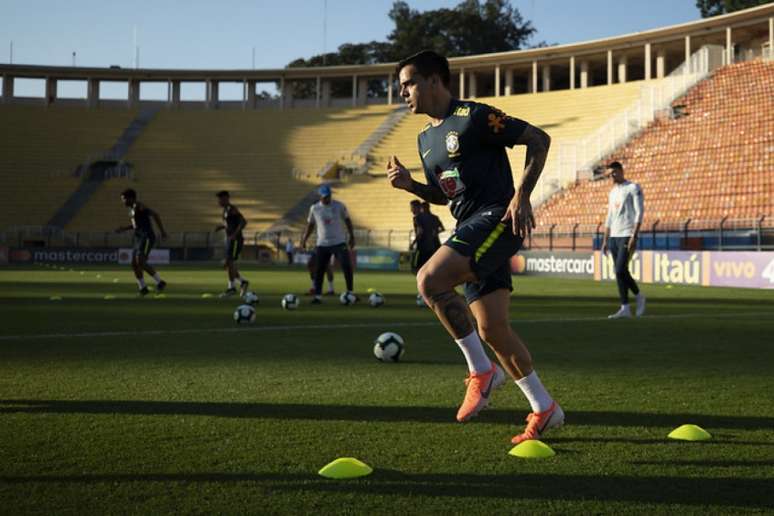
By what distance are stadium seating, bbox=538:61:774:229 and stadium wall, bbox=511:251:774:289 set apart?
10.5 ft

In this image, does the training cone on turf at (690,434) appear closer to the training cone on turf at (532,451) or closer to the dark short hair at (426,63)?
the training cone on turf at (532,451)

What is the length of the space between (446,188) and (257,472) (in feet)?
7.11

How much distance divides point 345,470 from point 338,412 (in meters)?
1.59

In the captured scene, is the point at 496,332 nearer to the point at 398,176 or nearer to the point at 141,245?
the point at 398,176

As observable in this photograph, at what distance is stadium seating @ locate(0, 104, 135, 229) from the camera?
5119 cm

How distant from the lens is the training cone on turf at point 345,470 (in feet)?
12.8

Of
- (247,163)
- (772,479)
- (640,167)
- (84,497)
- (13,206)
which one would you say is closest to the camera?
(84,497)

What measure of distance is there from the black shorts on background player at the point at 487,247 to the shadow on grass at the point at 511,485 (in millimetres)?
1385

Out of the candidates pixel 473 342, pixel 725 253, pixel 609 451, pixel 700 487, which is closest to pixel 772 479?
pixel 700 487

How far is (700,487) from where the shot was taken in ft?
12.5

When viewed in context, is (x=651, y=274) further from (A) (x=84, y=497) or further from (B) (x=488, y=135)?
(A) (x=84, y=497)

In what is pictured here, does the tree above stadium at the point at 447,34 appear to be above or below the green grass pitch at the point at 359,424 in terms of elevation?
above

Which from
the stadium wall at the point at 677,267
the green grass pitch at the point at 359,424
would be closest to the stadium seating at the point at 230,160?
the stadium wall at the point at 677,267

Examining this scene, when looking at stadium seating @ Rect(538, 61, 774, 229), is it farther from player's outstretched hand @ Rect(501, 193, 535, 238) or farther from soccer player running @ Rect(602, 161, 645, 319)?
player's outstretched hand @ Rect(501, 193, 535, 238)
